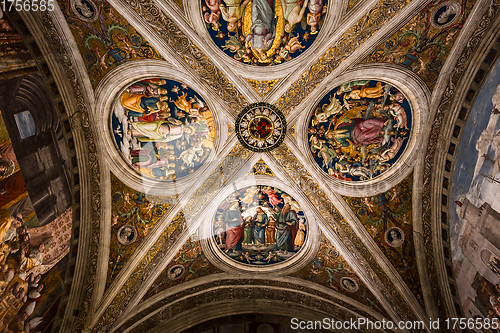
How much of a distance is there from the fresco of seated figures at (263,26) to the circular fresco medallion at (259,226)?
378cm

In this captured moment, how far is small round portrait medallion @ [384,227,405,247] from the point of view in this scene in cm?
753

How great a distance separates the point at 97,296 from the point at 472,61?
34.4 feet

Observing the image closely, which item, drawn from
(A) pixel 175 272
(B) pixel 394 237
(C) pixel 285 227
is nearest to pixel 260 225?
(C) pixel 285 227

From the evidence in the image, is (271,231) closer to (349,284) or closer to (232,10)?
(349,284)

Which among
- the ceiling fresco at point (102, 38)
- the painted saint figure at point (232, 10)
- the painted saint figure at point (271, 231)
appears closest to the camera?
the ceiling fresco at point (102, 38)

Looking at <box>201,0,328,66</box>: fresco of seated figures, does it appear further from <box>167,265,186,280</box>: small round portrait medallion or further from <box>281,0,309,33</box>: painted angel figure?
<box>167,265,186,280</box>: small round portrait medallion

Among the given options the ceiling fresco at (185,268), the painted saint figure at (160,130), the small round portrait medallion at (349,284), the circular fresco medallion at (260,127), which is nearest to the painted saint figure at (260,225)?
the ceiling fresco at (185,268)

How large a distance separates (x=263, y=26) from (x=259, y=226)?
565cm

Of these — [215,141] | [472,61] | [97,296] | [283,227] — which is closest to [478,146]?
[472,61]

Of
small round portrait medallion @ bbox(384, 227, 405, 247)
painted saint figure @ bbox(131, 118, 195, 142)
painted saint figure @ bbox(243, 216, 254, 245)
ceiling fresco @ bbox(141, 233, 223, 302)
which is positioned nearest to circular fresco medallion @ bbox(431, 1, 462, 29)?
small round portrait medallion @ bbox(384, 227, 405, 247)

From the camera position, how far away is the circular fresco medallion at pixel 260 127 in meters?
7.59

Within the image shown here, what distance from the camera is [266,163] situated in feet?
26.4

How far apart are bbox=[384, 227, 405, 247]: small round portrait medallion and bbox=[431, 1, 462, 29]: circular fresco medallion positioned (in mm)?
5088

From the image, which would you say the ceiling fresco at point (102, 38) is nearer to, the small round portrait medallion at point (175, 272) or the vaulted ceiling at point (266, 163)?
the vaulted ceiling at point (266, 163)
